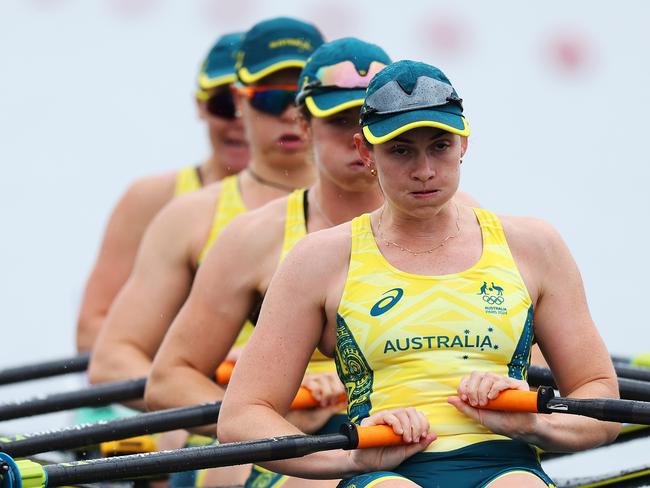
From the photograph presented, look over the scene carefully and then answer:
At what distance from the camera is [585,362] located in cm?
397

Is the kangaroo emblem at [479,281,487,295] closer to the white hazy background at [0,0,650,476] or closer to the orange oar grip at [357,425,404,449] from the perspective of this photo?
the orange oar grip at [357,425,404,449]

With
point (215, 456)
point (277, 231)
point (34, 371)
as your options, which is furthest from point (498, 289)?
point (34, 371)

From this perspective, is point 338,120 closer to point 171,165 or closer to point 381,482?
point 381,482

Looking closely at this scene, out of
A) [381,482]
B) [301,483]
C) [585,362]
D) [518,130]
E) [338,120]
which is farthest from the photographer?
[518,130]

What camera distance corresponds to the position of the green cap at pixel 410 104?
3.80 meters

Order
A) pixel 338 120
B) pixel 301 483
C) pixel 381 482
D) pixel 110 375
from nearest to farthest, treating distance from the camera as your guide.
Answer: pixel 381 482 < pixel 301 483 < pixel 338 120 < pixel 110 375

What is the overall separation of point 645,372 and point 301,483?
1.06 metres

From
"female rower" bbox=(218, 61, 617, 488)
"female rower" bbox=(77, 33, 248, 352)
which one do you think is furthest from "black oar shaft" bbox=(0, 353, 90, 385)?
"female rower" bbox=(218, 61, 617, 488)

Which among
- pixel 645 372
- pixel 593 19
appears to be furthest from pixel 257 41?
pixel 593 19

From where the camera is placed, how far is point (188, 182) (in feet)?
21.3

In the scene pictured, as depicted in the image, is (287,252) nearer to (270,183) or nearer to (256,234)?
(256,234)

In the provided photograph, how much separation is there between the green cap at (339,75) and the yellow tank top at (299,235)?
10.5 inches

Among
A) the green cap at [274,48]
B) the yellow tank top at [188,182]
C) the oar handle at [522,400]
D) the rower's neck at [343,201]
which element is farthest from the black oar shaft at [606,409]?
the yellow tank top at [188,182]

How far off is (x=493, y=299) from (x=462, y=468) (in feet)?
1.22
